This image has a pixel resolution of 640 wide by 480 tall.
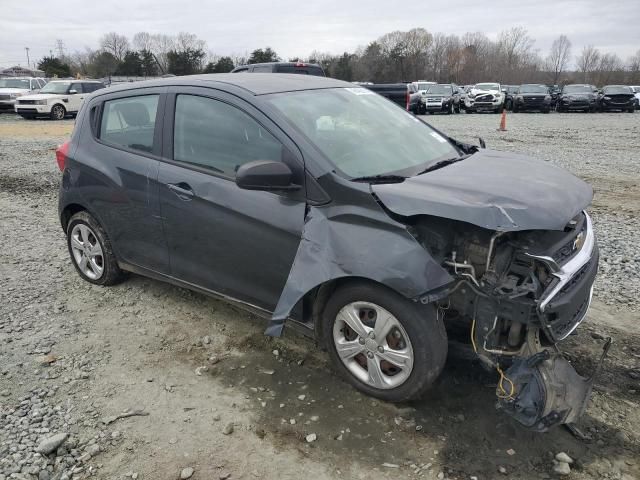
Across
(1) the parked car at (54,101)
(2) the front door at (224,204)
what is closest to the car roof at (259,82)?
(2) the front door at (224,204)

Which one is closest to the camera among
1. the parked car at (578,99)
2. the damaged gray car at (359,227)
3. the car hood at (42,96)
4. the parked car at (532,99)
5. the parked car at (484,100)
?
the damaged gray car at (359,227)

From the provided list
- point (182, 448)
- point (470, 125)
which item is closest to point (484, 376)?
point (182, 448)

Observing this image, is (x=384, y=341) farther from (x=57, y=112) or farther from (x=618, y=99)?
(x=618, y=99)

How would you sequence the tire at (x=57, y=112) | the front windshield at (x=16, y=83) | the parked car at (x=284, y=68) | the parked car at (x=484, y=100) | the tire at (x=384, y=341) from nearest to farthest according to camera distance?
the tire at (x=384, y=341) < the parked car at (x=284, y=68) < the tire at (x=57, y=112) < the front windshield at (x=16, y=83) < the parked car at (x=484, y=100)

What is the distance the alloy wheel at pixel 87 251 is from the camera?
4.60 metres

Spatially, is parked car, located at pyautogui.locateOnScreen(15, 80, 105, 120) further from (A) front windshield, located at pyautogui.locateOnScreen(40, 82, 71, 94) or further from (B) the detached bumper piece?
(B) the detached bumper piece

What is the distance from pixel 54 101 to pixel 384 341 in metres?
22.4

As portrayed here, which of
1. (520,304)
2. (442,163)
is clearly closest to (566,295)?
(520,304)

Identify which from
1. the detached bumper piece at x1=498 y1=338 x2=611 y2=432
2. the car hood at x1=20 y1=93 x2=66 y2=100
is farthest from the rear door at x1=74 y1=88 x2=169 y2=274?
the car hood at x1=20 y1=93 x2=66 y2=100

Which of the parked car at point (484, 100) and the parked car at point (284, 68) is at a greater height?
the parked car at point (284, 68)

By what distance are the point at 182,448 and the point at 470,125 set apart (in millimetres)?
18996

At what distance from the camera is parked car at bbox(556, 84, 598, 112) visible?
2705 centimetres

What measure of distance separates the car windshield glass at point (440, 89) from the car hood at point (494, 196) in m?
25.0

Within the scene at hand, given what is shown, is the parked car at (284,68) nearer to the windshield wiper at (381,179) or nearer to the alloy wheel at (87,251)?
the alloy wheel at (87,251)
